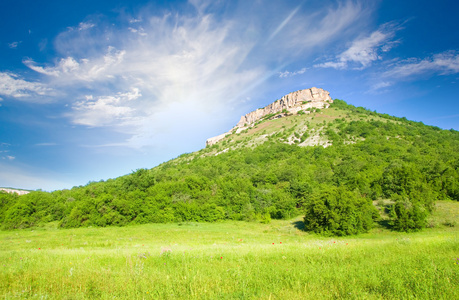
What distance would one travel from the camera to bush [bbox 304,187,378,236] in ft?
100

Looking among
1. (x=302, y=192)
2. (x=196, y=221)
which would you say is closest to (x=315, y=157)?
(x=302, y=192)

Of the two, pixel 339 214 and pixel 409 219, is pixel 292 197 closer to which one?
pixel 339 214

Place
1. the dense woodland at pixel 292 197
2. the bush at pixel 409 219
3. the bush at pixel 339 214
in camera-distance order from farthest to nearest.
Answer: the dense woodland at pixel 292 197 → the bush at pixel 339 214 → the bush at pixel 409 219

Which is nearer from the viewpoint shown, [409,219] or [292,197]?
[409,219]

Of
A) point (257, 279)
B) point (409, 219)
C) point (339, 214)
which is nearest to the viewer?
point (257, 279)

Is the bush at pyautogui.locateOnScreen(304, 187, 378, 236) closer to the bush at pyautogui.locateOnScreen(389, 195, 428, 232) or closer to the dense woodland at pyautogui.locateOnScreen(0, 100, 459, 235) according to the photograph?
the dense woodland at pyautogui.locateOnScreen(0, 100, 459, 235)

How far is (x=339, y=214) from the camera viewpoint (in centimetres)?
3138

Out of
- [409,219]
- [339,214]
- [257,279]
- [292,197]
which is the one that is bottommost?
[409,219]

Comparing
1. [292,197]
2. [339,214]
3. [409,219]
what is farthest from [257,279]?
[292,197]

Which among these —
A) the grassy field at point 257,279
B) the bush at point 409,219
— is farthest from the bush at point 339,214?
the grassy field at point 257,279

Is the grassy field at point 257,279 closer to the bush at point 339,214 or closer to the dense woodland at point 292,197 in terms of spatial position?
the bush at point 339,214

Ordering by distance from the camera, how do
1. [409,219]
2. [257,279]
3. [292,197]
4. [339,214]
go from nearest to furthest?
[257,279] < [409,219] < [339,214] < [292,197]

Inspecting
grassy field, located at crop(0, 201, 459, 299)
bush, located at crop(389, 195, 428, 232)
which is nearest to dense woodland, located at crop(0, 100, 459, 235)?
bush, located at crop(389, 195, 428, 232)

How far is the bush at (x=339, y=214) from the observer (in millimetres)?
30516
